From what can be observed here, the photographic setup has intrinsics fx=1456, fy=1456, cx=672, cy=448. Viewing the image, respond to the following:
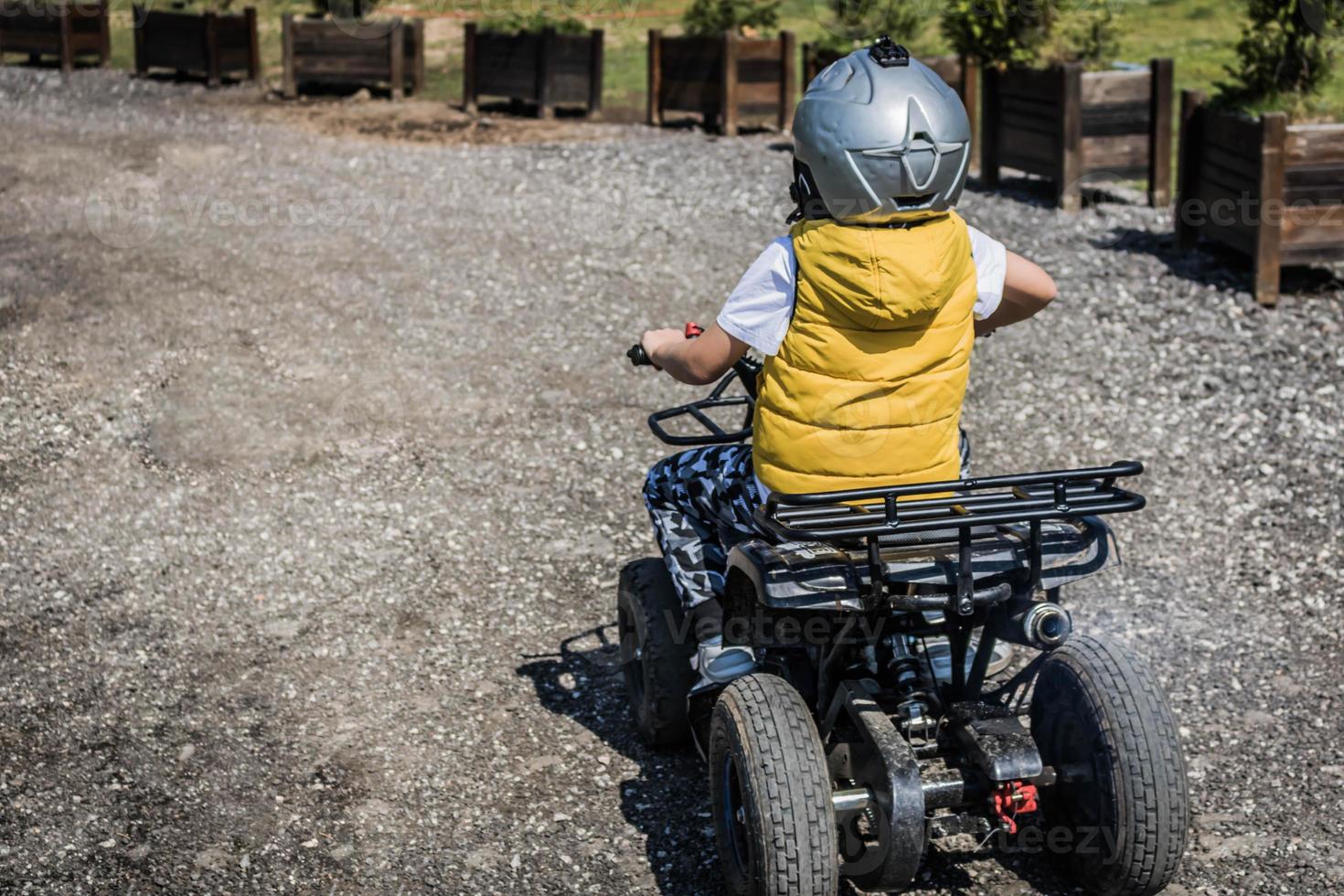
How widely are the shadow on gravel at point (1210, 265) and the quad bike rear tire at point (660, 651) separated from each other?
5857mm

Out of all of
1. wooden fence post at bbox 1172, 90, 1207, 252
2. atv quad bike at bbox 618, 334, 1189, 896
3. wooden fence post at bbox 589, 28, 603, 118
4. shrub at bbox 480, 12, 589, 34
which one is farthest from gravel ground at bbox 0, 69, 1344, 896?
shrub at bbox 480, 12, 589, 34

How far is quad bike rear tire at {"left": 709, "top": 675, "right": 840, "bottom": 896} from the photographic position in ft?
11.9

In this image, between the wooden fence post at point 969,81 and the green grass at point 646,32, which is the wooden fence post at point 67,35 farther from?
the wooden fence post at point 969,81

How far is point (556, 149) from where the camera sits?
1316 centimetres

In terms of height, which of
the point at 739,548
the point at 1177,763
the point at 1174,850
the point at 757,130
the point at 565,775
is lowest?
the point at 565,775

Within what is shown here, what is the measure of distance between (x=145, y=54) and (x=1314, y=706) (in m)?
16.5

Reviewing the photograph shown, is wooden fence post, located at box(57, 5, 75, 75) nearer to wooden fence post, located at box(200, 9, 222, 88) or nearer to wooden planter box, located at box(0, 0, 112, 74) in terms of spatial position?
wooden planter box, located at box(0, 0, 112, 74)

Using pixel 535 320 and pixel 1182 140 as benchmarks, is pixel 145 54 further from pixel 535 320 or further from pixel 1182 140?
Result: pixel 1182 140

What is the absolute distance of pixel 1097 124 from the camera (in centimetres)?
1128

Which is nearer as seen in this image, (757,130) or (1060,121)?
(1060,121)

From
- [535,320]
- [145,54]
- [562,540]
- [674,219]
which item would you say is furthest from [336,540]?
[145,54]
